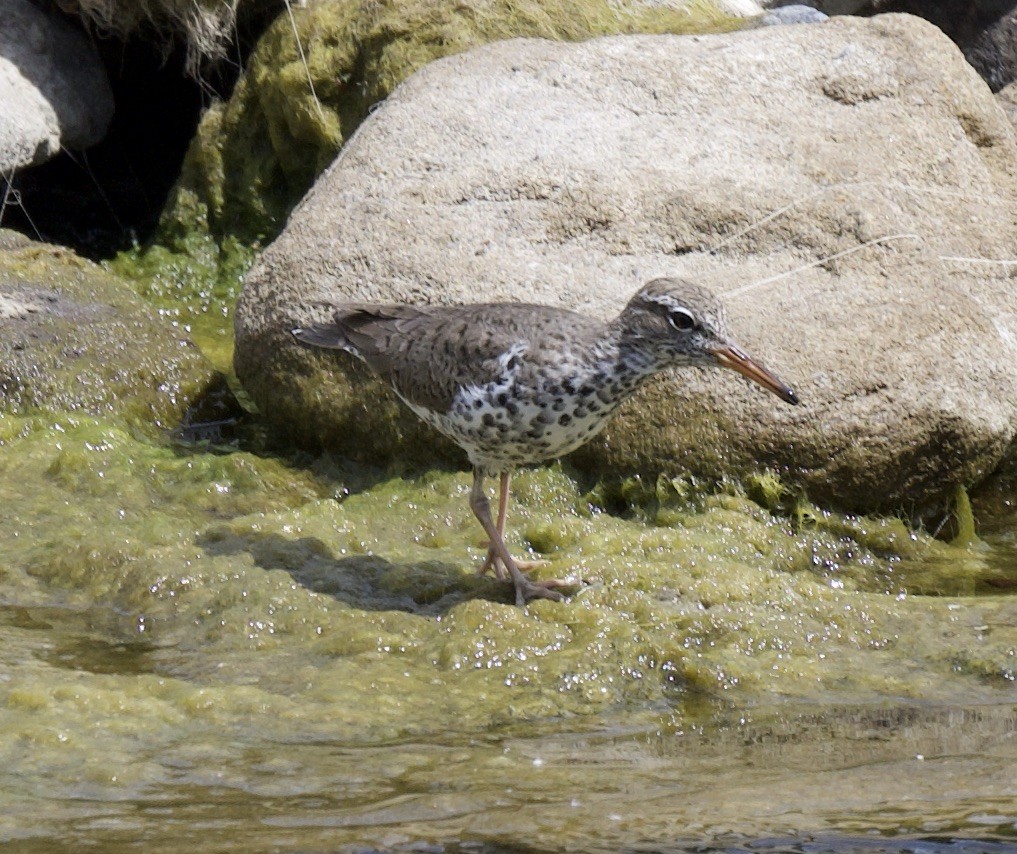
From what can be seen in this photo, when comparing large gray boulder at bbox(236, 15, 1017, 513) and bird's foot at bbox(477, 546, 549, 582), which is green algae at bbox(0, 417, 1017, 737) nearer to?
bird's foot at bbox(477, 546, 549, 582)

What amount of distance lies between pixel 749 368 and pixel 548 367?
0.75 metres

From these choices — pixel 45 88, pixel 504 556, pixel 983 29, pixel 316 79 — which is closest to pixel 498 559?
pixel 504 556

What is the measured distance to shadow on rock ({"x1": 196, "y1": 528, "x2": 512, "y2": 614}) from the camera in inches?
228

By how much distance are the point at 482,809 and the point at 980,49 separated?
7263 millimetres

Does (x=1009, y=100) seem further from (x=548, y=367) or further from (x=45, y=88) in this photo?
(x=45, y=88)

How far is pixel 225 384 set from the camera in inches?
304

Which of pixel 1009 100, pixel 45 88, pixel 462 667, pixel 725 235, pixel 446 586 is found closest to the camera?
pixel 462 667

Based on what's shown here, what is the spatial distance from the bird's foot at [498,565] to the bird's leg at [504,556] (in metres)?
0.02

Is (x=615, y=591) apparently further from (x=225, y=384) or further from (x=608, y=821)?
(x=225, y=384)

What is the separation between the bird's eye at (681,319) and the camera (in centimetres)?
536

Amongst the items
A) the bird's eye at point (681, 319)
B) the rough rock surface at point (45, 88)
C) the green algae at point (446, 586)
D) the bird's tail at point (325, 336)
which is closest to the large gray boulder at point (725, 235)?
the green algae at point (446, 586)

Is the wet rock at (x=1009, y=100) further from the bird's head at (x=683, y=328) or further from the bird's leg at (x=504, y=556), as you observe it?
the bird's leg at (x=504, y=556)

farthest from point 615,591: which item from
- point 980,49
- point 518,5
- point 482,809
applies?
point 980,49

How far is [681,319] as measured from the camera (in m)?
5.38
